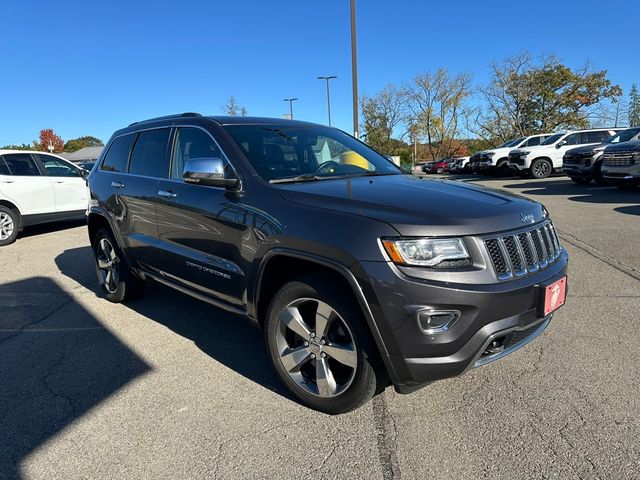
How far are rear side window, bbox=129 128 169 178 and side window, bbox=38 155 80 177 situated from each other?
6.29 meters

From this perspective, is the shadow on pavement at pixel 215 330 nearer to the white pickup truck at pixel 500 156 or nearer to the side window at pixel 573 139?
the side window at pixel 573 139

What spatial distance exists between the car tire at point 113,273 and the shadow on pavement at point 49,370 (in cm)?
35

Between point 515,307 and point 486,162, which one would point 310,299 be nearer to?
point 515,307

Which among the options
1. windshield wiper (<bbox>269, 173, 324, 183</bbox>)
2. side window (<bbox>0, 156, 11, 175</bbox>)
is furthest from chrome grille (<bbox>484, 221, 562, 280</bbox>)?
side window (<bbox>0, 156, 11, 175</bbox>)

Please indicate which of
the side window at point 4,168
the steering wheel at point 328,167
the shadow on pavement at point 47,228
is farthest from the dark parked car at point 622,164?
the side window at point 4,168

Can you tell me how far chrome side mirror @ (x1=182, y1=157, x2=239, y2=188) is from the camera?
2953 millimetres

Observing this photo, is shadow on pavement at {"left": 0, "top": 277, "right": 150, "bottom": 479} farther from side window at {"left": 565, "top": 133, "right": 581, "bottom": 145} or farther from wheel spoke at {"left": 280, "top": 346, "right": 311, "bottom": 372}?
side window at {"left": 565, "top": 133, "right": 581, "bottom": 145}

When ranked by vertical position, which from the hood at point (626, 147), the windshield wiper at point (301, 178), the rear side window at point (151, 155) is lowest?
the hood at point (626, 147)

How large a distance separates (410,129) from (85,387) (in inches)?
2205

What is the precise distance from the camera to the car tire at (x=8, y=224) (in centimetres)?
848

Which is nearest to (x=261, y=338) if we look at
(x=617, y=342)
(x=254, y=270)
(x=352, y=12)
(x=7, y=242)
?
(x=254, y=270)

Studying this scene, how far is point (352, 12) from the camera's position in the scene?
14.1 m

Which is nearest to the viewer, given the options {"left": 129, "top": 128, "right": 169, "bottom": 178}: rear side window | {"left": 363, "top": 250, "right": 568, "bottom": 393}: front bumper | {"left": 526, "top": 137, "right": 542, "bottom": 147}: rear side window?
{"left": 363, "top": 250, "right": 568, "bottom": 393}: front bumper

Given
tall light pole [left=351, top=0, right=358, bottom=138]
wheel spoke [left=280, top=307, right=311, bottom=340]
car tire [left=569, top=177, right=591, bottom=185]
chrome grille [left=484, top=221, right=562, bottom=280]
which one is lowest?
car tire [left=569, top=177, right=591, bottom=185]
